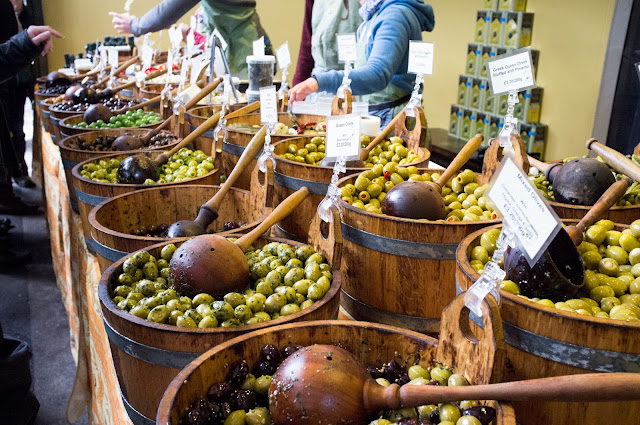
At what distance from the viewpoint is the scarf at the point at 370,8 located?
380 cm

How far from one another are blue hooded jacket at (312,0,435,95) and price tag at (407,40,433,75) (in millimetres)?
642

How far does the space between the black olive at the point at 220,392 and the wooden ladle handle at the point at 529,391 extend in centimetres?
31

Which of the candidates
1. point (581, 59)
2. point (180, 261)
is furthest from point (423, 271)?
point (581, 59)

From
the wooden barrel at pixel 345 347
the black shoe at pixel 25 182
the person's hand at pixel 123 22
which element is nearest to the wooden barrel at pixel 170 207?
the wooden barrel at pixel 345 347

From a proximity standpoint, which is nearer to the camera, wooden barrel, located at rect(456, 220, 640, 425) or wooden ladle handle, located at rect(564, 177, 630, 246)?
wooden barrel, located at rect(456, 220, 640, 425)

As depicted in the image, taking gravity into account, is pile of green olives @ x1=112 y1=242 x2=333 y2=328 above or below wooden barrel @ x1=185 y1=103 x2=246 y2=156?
below

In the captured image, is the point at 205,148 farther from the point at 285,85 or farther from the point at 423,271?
the point at 423,271

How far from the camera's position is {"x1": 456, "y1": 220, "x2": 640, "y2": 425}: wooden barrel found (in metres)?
1.10

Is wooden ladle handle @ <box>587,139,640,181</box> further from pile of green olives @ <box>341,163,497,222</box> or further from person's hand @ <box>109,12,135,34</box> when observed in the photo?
person's hand @ <box>109,12,135,34</box>

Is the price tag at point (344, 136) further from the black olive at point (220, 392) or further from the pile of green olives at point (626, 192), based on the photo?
the black olive at point (220, 392)

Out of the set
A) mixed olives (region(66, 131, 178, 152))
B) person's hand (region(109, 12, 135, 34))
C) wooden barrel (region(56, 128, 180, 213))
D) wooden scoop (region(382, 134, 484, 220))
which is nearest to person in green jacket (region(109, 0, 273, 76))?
person's hand (region(109, 12, 135, 34))

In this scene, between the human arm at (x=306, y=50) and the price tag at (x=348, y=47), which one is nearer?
the price tag at (x=348, y=47)

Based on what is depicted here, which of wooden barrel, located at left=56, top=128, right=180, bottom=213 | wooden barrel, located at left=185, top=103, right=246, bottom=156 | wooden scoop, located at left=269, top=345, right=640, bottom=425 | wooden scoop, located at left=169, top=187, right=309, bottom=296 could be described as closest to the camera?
wooden scoop, located at left=269, top=345, right=640, bottom=425

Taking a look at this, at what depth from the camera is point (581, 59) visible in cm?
600
